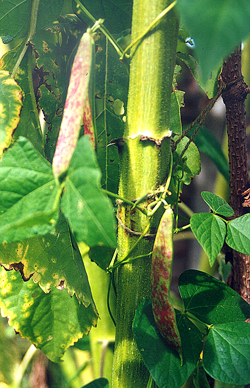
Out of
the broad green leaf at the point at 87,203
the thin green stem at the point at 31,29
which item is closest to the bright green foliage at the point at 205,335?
the broad green leaf at the point at 87,203

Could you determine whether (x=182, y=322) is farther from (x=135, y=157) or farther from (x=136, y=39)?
(x=136, y=39)

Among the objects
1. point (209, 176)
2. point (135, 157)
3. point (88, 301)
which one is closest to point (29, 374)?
point (88, 301)

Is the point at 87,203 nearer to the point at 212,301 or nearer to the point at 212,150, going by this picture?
the point at 212,301

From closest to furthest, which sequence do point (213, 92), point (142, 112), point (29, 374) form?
1. point (142, 112)
2. point (213, 92)
3. point (29, 374)

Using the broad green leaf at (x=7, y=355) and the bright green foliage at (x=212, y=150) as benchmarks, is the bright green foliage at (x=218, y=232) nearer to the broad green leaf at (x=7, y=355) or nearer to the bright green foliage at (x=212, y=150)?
the bright green foliage at (x=212, y=150)

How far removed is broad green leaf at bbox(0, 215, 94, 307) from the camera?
32 centimetres

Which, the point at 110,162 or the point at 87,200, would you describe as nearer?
the point at 87,200

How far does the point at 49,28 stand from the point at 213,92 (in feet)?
0.74

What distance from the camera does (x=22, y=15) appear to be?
34 cm

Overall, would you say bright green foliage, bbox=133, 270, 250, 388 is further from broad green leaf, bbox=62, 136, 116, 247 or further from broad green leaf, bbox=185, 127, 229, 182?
broad green leaf, bbox=185, 127, 229, 182

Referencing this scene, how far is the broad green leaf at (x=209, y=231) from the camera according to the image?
0.30 m

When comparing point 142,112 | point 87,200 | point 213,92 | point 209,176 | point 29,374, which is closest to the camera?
point 87,200

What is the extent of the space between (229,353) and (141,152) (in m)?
0.23

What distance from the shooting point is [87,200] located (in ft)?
0.59
